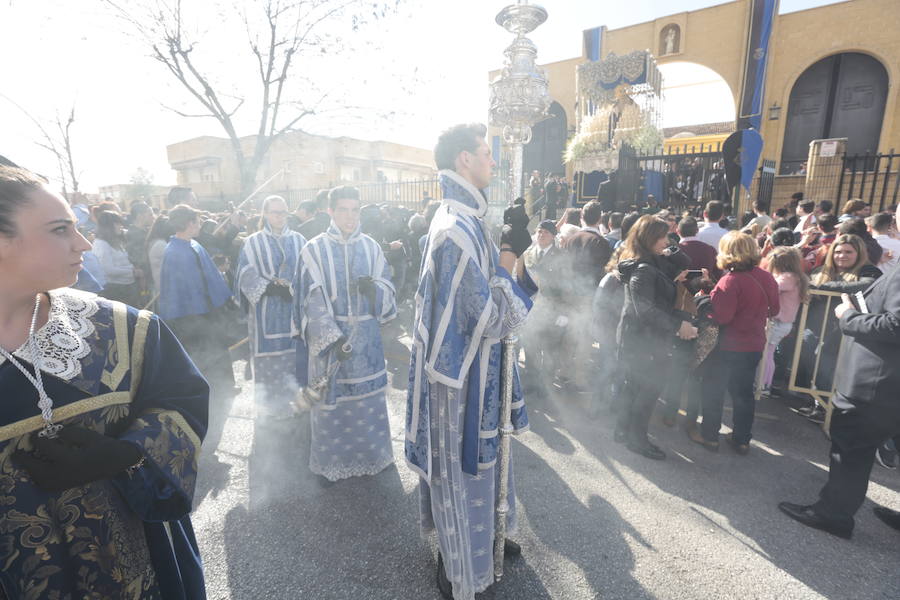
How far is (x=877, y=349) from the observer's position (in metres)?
2.51

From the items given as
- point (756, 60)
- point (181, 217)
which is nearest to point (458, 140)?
point (181, 217)

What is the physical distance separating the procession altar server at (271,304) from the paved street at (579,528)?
496 millimetres

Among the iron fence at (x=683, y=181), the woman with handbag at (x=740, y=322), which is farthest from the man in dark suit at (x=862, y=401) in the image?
the iron fence at (x=683, y=181)

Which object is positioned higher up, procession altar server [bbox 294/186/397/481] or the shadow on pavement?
procession altar server [bbox 294/186/397/481]

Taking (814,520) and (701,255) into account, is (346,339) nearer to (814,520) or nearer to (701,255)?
(814,520)

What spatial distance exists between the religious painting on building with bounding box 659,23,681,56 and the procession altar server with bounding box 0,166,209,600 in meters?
21.2

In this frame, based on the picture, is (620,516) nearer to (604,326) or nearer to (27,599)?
(604,326)

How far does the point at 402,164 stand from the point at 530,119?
1452 inches

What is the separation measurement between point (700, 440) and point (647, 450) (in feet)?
2.07

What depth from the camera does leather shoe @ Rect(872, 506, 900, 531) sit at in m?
2.92

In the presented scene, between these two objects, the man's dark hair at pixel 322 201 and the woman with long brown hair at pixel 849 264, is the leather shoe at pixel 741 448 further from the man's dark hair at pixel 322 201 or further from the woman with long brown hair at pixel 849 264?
the man's dark hair at pixel 322 201

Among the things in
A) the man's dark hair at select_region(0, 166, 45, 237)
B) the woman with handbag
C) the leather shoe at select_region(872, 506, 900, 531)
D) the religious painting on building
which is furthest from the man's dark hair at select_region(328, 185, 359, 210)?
the religious painting on building

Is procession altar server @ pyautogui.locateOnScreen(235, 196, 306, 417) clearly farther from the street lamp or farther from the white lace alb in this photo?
the white lace alb

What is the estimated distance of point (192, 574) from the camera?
1.59 metres
